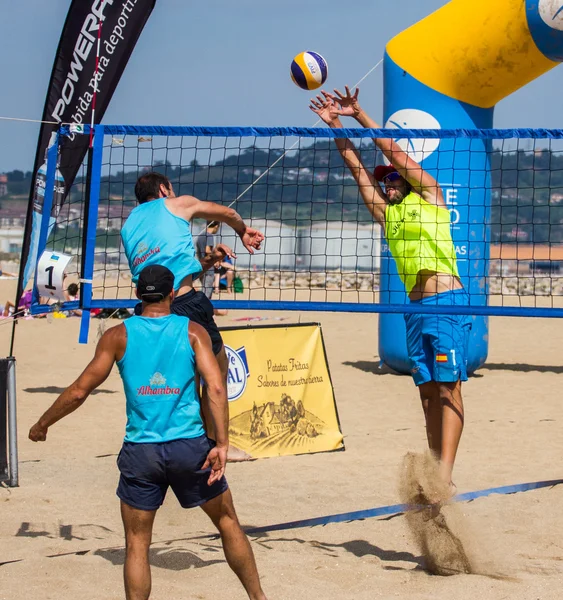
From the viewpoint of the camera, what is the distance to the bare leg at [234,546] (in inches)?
135

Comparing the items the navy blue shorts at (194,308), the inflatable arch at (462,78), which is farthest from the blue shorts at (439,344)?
the inflatable arch at (462,78)

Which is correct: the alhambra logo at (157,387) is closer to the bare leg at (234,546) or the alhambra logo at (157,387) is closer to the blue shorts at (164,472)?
the blue shorts at (164,472)

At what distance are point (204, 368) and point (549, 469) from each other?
12.4ft

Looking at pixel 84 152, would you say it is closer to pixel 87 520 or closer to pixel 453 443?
pixel 87 520

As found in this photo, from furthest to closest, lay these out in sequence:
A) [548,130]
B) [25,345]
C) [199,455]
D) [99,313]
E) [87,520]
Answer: [99,313] < [25,345] < [87,520] < [548,130] < [199,455]

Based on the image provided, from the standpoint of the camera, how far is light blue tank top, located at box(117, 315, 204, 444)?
10.8 ft

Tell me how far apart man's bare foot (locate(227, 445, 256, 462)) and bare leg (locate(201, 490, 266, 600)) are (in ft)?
10.1

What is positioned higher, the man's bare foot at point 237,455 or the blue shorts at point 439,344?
the blue shorts at point 439,344

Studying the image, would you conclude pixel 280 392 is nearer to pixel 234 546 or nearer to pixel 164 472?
pixel 234 546

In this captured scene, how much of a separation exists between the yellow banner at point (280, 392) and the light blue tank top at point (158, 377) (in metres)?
3.30

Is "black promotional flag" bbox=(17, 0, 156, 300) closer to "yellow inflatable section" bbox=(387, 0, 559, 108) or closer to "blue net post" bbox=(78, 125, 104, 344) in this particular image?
"blue net post" bbox=(78, 125, 104, 344)

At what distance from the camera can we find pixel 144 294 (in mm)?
3354

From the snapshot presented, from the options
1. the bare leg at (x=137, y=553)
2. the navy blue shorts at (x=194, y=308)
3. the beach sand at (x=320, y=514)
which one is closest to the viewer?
the bare leg at (x=137, y=553)

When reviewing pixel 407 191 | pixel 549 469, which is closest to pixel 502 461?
pixel 549 469
